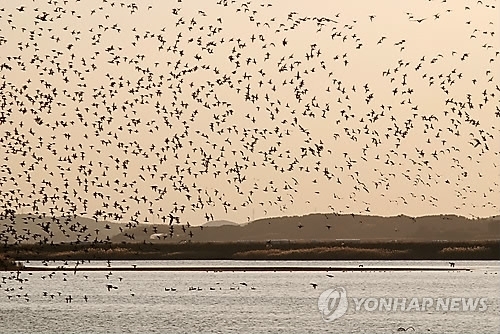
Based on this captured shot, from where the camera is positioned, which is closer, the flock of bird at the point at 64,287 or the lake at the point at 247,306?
the lake at the point at 247,306

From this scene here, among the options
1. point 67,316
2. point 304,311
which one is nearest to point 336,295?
point 304,311

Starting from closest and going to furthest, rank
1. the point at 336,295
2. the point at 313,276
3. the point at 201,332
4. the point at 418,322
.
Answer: the point at 201,332
the point at 418,322
the point at 336,295
the point at 313,276

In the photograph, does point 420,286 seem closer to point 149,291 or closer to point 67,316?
point 149,291

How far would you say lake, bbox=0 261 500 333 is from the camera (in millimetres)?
41844

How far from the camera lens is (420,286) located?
67.1 meters

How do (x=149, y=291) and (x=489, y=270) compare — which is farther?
(x=489, y=270)

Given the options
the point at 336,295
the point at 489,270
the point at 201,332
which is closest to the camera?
the point at 201,332

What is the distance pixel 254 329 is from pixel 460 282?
110 feet

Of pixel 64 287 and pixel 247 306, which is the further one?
pixel 64 287

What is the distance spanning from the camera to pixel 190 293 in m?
62.0

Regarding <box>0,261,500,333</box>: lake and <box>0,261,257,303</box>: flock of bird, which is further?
<box>0,261,257,303</box>: flock of bird

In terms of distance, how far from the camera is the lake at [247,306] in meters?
41.8

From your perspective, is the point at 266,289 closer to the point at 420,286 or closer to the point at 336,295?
the point at 336,295

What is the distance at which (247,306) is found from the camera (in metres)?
50.9
